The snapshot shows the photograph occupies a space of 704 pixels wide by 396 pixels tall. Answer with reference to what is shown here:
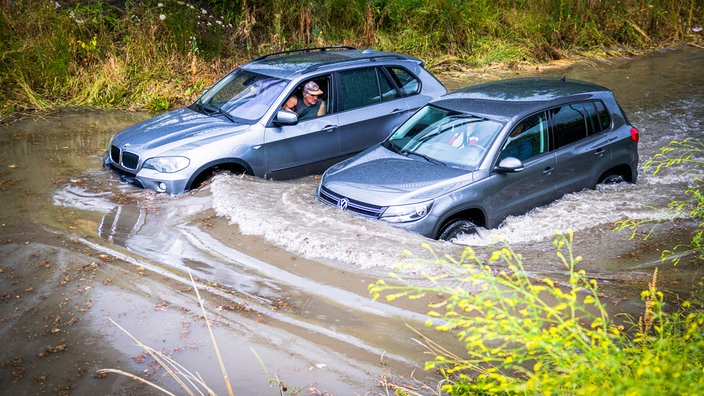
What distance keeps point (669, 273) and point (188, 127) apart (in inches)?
215

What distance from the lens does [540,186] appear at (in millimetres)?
7848

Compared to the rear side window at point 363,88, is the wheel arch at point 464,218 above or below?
below

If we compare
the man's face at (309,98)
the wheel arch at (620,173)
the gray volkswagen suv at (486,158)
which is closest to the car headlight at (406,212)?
the gray volkswagen suv at (486,158)

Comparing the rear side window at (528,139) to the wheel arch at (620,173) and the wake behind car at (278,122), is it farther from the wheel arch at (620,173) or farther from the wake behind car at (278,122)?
the wake behind car at (278,122)

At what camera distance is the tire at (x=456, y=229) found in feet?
23.3

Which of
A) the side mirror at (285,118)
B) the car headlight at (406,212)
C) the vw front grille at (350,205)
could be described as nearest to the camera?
the car headlight at (406,212)

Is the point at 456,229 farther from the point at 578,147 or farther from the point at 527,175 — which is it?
the point at 578,147

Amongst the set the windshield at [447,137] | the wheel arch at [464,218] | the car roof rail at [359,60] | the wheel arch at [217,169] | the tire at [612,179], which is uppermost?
the car roof rail at [359,60]

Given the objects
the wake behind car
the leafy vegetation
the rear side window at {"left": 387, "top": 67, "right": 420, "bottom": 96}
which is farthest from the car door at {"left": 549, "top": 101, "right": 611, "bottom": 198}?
the leafy vegetation

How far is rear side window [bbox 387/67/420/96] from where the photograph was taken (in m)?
9.73

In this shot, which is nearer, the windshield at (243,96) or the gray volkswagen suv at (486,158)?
the gray volkswagen suv at (486,158)

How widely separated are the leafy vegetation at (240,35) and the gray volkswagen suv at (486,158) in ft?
19.5

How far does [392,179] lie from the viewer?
286 inches

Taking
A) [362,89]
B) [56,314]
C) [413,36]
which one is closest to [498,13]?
[413,36]
